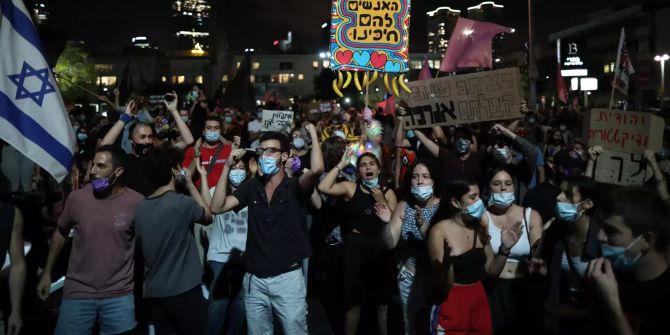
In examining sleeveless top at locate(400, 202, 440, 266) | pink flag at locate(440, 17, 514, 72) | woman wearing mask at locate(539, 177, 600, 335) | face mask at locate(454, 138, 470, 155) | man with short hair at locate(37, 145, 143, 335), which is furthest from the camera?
pink flag at locate(440, 17, 514, 72)

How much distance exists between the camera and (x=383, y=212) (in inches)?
221

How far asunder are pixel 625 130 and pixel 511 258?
2.67 metres

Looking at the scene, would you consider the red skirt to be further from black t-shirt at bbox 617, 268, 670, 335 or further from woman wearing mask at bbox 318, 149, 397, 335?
A: black t-shirt at bbox 617, 268, 670, 335

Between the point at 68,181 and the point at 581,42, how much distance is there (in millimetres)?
84980

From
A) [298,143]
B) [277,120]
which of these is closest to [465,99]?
[298,143]

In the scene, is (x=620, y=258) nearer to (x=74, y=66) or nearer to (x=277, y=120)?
(x=277, y=120)

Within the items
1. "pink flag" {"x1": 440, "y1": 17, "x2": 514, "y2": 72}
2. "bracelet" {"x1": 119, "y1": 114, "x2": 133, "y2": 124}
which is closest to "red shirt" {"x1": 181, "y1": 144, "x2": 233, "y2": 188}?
"bracelet" {"x1": 119, "y1": 114, "x2": 133, "y2": 124}

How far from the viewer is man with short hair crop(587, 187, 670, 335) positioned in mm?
2785

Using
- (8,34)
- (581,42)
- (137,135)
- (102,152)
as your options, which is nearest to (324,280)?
(137,135)

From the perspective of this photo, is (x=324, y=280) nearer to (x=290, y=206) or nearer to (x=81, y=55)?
(x=290, y=206)

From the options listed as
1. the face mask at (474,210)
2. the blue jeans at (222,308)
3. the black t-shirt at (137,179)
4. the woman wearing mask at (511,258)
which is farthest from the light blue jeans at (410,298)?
the black t-shirt at (137,179)

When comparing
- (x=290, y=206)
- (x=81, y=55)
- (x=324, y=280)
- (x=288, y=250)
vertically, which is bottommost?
(x=324, y=280)

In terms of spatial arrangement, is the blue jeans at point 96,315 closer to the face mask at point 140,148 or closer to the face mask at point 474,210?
the face mask at point 140,148

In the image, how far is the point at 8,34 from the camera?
15.1 feet
